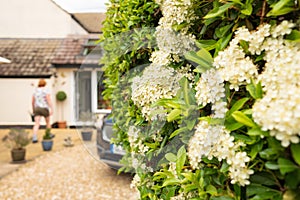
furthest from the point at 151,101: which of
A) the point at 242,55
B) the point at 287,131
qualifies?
the point at 287,131

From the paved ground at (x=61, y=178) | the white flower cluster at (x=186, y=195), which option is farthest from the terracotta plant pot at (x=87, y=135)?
the white flower cluster at (x=186, y=195)

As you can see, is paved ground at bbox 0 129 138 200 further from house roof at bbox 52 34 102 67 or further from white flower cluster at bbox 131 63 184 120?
house roof at bbox 52 34 102 67

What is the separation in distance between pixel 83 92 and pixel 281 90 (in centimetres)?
706

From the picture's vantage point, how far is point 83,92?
736cm

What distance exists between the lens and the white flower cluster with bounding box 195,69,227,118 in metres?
0.64

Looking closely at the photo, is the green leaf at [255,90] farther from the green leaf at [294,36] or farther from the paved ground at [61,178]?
the paved ground at [61,178]

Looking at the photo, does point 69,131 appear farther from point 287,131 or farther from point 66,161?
point 287,131

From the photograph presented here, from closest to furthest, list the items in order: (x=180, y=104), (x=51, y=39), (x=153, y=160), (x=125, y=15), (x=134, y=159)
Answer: (x=180, y=104)
(x=153, y=160)
(x=134, y=159)
(x=125, y=15)
(x=51, y=39)

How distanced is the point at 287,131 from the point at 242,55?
20cm

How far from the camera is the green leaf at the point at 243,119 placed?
55 cm

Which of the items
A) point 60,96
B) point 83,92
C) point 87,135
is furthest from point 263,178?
point 60,96

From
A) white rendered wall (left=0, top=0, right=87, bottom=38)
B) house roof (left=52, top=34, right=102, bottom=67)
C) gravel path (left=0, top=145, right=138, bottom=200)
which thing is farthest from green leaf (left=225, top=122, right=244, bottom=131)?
white rendered wall (left=0, top=0, right=87, bottom=38)

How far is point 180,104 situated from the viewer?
78 cm

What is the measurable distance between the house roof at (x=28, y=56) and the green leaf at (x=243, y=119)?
708 cm
